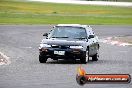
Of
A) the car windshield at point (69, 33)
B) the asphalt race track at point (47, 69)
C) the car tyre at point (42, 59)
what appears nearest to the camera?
the asphalt race track at point (47, 69)

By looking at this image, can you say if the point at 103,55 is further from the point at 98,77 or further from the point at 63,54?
the point at 98,77

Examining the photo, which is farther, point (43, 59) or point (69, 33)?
point (69, 33)

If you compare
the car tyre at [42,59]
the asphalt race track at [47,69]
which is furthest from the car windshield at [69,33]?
the car tyre at [42,59]

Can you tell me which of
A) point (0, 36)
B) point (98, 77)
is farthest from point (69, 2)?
point (98, 77)

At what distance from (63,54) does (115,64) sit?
5.58 feet

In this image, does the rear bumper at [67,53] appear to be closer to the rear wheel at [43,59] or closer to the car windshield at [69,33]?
the rear wheel at [43,59]

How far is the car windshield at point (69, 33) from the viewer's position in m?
23.2

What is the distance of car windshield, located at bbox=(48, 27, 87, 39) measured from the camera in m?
23.2

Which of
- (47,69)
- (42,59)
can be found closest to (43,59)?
(42,59)

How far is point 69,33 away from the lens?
2336 cm

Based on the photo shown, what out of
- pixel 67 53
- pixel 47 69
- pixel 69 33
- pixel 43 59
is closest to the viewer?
pixel 47 69

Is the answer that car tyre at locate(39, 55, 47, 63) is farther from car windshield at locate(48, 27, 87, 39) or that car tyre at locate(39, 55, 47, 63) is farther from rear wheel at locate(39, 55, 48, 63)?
car windshield at locate(48, 27, 87, 39)

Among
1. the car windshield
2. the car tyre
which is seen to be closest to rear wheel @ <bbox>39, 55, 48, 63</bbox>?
the car tyre

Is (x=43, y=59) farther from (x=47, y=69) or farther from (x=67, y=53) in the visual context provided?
(x=47, y=69)
